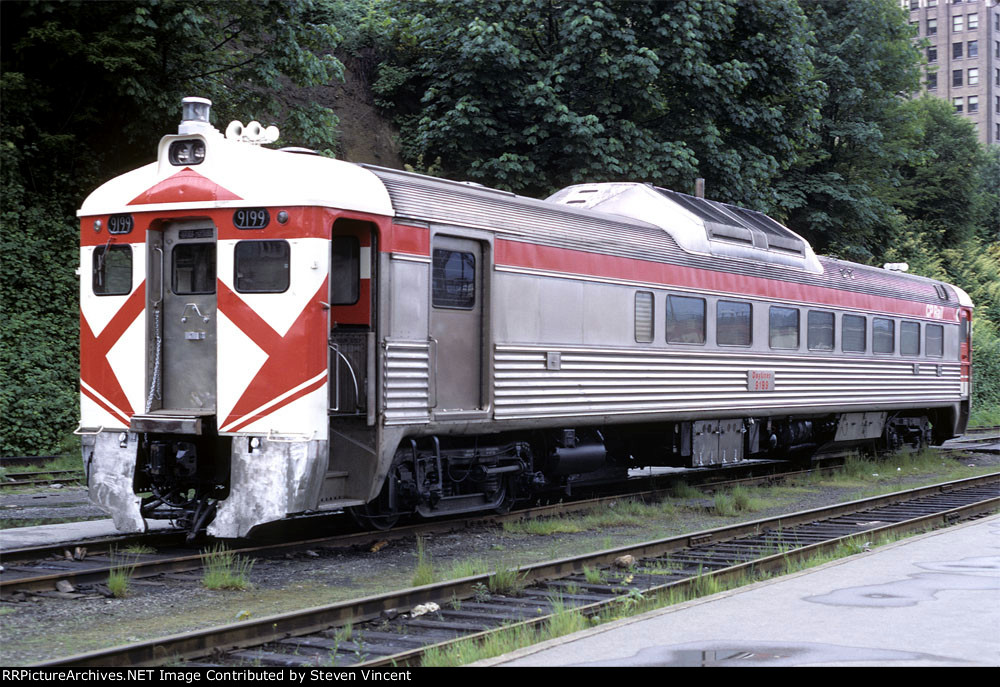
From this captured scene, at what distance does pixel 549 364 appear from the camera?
12.8 metres

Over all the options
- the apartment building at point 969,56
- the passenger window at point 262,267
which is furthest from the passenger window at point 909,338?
the apartment building at point 969,56

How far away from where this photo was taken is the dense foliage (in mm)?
18891

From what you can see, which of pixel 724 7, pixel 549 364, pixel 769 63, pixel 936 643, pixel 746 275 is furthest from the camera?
pixel 769 63

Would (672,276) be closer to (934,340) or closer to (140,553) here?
(140,553)

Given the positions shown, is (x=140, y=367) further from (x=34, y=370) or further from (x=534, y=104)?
(x=534, y=104)

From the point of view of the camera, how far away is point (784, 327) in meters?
17.7

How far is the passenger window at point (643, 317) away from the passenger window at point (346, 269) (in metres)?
4.55

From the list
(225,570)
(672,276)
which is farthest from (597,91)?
(225,570)

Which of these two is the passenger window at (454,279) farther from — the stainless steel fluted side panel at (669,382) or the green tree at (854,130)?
the green tree at (854,130)

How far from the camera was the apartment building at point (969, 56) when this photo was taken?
93.3 m

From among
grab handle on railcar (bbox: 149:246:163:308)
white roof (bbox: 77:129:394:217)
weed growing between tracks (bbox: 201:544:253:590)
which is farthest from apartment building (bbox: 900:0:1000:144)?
weed growing between tracks (bbox: 201:544:253:590)

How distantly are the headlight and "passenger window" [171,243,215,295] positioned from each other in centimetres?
75

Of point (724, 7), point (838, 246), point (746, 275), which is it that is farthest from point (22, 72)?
point (838, 246)

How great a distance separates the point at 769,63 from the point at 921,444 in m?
9.33
